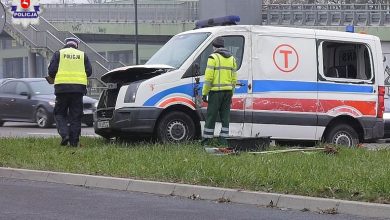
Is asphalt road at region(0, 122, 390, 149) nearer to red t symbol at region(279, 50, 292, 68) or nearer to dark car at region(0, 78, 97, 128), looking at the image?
dark car at region(0, 78, 97, 128)

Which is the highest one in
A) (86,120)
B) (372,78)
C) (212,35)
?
(212,35)

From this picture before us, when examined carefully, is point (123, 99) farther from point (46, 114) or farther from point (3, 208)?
point (46, 114)

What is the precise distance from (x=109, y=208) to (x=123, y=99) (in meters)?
4.39

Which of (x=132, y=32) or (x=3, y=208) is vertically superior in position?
(x=132, y=32)

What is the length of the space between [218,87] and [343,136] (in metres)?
3.01

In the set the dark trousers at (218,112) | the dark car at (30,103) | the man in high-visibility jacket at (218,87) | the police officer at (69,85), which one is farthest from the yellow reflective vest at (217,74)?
the dark car at (30,103)

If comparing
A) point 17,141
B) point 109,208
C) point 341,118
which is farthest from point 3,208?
point 341,118

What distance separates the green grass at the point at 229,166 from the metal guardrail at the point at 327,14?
35.0 metres

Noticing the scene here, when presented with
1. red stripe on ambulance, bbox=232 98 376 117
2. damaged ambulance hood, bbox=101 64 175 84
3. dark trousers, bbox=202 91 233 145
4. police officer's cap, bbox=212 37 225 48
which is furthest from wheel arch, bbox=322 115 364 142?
damaged ambulance hood, bbox=101 64 175 84

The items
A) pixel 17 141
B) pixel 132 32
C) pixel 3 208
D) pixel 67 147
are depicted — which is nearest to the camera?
pixel 3 208

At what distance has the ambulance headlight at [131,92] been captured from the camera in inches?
451

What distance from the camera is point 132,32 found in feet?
169

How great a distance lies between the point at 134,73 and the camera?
1169 centimetres

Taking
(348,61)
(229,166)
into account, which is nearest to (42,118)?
(348,61)
